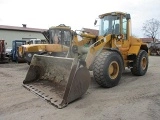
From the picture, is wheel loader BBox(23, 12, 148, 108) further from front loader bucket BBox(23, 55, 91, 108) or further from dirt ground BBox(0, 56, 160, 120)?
dirt ground BBox(0, 56, 160, 120)

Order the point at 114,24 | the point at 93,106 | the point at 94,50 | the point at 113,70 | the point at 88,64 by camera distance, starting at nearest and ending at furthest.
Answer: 1. the point at 93,106
2. the point at 88,64
3. the point at 94,50
4. the point at 113,70
5. the point at 114,24

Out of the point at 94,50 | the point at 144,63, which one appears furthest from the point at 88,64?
the point at 144,63

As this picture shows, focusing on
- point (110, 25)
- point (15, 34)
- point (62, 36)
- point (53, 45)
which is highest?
point (15, 34)

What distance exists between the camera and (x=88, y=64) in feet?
19.0

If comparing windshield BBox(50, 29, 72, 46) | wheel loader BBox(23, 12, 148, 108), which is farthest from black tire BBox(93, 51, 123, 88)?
windshield BBox(50, 29, 72, 46)

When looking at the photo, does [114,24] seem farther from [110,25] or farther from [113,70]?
[113,70]

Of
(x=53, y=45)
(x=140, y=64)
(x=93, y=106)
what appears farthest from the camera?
(x=53, y=45)

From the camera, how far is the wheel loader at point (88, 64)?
481 centimetres

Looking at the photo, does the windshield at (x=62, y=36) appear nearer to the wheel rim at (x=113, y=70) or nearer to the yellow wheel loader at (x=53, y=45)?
the yellow wheel loader at (x=53, y=45)

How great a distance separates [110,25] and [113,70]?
1872 millimetres

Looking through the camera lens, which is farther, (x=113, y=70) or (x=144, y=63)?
(x=144, y=63)

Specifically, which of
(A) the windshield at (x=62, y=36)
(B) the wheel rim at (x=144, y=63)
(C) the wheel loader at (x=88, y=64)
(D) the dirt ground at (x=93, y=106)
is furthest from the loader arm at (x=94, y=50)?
(A) the windshield at (x=62, y=36)

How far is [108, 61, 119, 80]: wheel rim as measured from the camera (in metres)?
6.16

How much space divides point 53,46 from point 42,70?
2.96m
